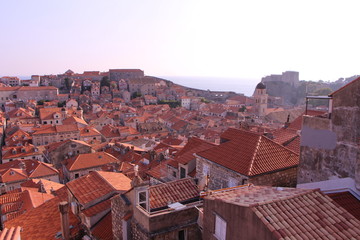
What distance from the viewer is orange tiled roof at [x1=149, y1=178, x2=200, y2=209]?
23.1ft

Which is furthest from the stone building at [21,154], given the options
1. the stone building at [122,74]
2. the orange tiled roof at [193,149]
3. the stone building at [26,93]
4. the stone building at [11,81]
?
the stone building at [11,81]

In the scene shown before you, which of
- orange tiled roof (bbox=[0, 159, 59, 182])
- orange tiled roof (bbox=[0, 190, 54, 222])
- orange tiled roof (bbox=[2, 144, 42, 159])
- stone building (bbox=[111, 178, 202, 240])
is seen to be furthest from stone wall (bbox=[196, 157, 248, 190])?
orange tiled roof (bbox=[2, 144, 42, 159])

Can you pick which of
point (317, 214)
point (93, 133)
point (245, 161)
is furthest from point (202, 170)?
point (93, 133)

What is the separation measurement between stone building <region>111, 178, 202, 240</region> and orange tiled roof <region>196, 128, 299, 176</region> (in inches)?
62.1

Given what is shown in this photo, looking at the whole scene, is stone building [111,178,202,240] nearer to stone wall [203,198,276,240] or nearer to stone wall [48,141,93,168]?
stone wall [203,198,276,240]

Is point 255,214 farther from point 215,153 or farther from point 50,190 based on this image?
point 50,190

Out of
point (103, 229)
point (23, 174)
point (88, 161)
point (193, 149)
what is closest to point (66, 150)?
point (23, 174)

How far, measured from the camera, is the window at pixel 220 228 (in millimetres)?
4977

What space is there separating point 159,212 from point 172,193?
100cm

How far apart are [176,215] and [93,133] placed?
1368 inches

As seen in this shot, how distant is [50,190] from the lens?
53.7 feet

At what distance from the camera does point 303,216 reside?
14.1ft

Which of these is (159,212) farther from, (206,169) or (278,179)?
(278,179)

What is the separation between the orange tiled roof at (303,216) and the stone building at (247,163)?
2.95 meters
